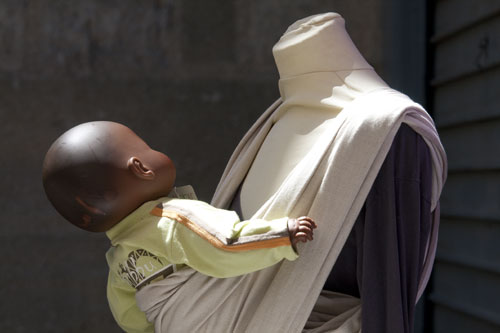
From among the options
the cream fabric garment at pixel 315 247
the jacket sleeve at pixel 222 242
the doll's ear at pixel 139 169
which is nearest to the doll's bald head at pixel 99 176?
the doll's ear at pixel 139 169

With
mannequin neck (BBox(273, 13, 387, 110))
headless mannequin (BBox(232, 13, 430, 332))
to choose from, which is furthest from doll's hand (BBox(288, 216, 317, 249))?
mannequin neck (BBox(273, 13, 387, 110))

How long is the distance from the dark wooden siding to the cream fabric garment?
6.36 ft

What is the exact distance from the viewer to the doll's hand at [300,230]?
4.99ft

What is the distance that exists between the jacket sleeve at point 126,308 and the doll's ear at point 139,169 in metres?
0.29

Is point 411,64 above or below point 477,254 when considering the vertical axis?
above

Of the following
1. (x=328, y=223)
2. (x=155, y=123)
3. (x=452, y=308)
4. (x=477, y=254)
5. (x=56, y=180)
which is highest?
(x=56, y=180)

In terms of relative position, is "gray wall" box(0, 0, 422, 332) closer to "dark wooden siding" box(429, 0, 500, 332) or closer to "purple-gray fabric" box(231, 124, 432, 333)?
"dark wooden siding" box(429, 0, 500, 332)

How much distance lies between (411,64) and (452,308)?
145 centimetres

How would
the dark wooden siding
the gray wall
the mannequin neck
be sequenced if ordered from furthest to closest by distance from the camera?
the gray wall < the dark wooden siding < the mannequin neck

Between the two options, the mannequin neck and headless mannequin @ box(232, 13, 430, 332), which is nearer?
headless mannequin @ box(232, 13, 430, 332)

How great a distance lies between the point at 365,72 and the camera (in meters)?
1.82

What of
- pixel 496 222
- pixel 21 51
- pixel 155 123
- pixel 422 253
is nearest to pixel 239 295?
pixel 422 253

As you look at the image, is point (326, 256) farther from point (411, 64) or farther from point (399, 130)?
point (411, 64)

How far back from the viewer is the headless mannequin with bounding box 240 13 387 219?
1793mm
